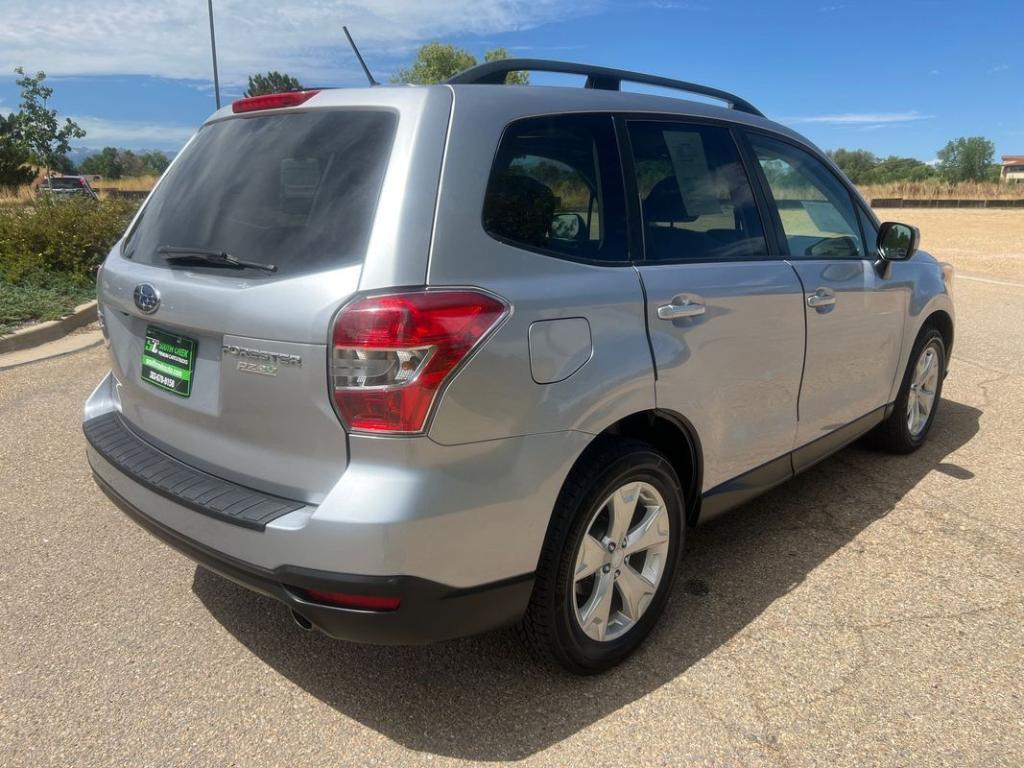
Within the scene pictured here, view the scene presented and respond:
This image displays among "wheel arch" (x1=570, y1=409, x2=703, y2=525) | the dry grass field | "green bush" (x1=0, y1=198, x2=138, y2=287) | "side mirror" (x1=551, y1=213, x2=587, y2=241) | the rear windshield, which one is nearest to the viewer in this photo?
the rear windshield

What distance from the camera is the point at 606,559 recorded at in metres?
2.55

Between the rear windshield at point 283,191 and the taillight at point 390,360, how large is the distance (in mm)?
186

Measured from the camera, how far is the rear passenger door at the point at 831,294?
338 centimetres

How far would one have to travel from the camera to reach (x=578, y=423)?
228cm

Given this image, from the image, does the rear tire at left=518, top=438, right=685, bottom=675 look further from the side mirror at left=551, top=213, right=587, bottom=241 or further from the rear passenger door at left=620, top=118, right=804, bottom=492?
the side mirror at left=551, top=213, right=587, bottom=241

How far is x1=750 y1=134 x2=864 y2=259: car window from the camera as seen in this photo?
3393 millimetres

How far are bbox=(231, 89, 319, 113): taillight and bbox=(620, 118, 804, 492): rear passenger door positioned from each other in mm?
1043

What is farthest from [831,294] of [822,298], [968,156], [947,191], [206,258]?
[968,156]

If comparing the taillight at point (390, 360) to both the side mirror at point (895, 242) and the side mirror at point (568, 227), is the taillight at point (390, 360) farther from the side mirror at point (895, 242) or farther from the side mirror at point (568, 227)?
the side mirror at point (895, 242)

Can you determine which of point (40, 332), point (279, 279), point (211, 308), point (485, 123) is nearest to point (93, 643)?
point (211, 308)

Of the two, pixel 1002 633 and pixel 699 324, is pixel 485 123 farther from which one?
pixel 1002 633

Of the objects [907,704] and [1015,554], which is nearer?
[907,704]

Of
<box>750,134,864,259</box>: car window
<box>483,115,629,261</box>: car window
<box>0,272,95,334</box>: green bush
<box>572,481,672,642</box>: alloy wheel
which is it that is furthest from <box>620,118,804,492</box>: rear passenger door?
<box>0,272,95,334</box>: green bush

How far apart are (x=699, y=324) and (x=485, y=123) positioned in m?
1.01
